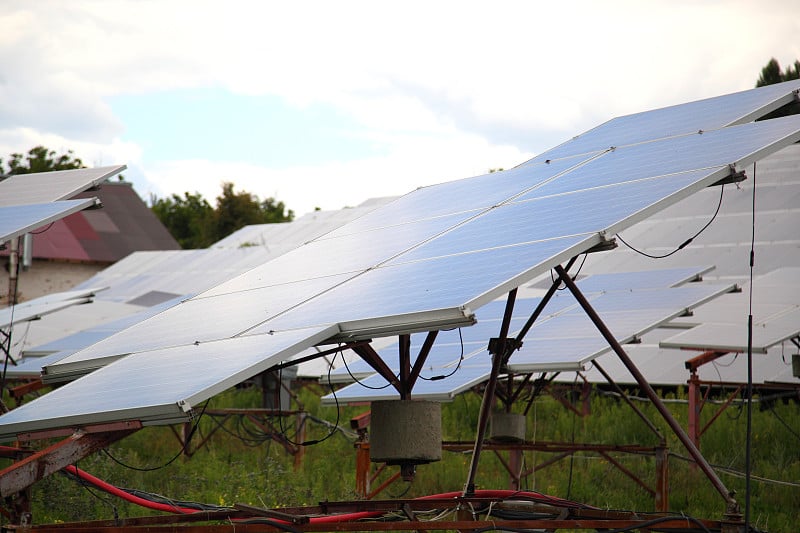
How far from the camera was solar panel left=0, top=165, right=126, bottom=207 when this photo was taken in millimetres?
13742

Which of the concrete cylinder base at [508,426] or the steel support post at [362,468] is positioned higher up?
the concrete cylinder base at [508,426]

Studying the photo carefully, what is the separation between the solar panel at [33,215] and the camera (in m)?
11.1

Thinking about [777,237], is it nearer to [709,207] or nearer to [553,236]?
[709,207]

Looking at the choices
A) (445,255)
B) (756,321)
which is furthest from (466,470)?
(445,255)

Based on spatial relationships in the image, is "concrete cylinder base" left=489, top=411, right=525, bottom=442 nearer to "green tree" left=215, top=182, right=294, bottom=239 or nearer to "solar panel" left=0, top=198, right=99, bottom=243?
"solar panel" left=0, top=198, right=99, bottom=243

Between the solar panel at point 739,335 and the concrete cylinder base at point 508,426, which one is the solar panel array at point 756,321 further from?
the concrete cylinder base at point 508,426

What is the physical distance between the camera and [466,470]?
19.7m

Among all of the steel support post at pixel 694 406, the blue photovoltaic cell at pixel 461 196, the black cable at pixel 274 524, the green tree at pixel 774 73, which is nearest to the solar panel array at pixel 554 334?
the blue photovoltaic cell at pixel 461 196

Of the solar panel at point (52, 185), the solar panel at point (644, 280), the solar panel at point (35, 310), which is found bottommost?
the solar panel at point (644, 280)

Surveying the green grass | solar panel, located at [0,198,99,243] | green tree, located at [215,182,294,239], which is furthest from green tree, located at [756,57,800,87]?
solar panel, located at [0,198,99,243]

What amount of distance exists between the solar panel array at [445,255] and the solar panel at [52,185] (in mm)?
3683

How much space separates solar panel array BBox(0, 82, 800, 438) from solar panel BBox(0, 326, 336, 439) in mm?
21

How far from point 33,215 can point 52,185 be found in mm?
2807

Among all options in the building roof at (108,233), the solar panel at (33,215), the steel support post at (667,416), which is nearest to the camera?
the steel support post at (667,416)
